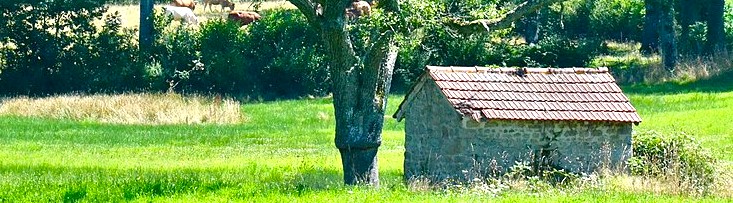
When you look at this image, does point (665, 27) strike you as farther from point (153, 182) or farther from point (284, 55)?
point (153, 182)

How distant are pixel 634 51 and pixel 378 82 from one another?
115 ft

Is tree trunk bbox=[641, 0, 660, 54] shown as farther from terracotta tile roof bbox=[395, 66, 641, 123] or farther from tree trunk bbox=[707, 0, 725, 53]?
terracotta tile roof bbox=[395, 66, 641, 123]

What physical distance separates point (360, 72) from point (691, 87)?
944 inches

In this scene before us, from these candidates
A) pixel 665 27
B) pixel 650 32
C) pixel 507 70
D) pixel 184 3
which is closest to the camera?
pixel 507 70

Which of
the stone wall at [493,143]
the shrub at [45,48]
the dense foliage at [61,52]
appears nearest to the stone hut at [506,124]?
the stone wall at [493,143]

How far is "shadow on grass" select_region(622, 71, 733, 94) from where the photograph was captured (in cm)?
4178

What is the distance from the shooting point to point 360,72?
21.2m

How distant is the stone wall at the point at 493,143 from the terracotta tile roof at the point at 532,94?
0.58 ft

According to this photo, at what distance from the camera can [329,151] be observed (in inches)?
1173

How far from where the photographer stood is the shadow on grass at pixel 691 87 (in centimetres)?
4178

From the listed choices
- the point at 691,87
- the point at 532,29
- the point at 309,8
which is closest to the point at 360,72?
the point at 309,8

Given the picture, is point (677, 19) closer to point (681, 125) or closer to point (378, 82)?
point (681, 125)

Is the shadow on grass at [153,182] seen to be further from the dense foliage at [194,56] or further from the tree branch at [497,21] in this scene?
the dense foliage at [194,56]

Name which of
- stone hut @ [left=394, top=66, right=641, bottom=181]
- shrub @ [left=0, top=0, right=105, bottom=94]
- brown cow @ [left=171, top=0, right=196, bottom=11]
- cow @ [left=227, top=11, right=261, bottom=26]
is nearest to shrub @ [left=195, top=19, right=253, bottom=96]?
shrub @ [left=0, top=0, right=105, bottom=94]
